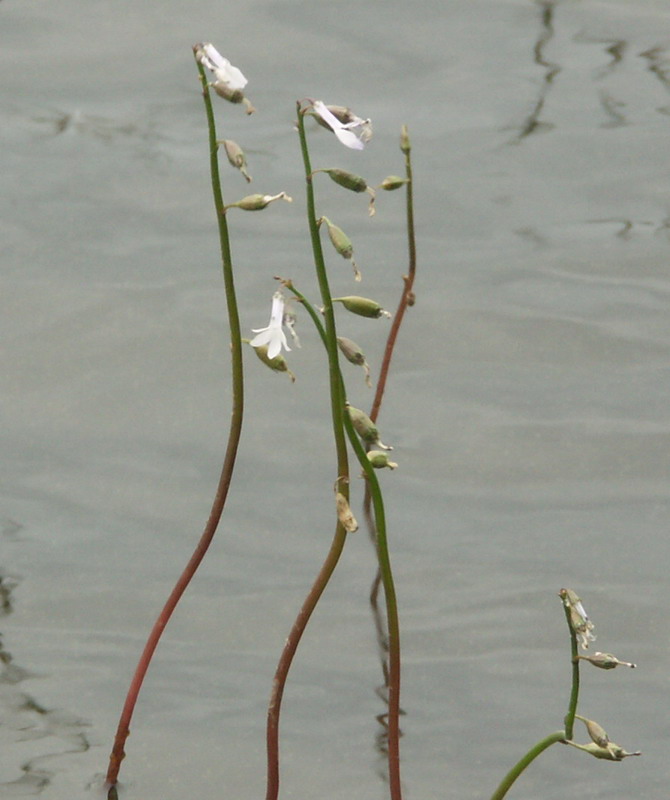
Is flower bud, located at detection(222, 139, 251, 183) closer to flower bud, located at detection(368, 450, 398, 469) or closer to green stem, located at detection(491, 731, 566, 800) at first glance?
flower bud, located at detection(368, 450, 398, 469)

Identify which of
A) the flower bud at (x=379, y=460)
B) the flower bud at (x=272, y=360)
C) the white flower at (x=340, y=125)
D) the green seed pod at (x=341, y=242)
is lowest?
the flower bud at (x=379, y=460)

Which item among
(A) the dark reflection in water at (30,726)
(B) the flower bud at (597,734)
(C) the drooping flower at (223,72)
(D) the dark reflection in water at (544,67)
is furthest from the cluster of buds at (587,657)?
(D) the dark reflection in water at (544,67)

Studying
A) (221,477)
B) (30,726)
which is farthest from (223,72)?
(30,726)

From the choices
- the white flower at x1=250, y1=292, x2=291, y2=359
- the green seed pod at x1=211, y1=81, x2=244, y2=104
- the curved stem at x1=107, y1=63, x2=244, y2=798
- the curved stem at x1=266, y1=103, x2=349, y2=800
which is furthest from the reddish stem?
the green seed pod at x1=211, y1=81, x2=244, y2=104

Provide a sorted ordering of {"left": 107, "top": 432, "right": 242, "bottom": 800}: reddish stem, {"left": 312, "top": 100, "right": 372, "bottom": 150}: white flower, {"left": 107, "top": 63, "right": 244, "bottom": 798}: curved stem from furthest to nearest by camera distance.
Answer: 1. {"left": 107, "top": 432, "right": 242, "bottom": 800}: reddish stem
2. {"left": 107, "top": 63, "right": 244, "bottom": 798}: curved stem
3. {"left": 312, "top": 100, "right": 372, "bottom": 150}: white flower

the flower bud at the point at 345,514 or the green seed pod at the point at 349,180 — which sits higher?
the green seed pod at the point at 349,180

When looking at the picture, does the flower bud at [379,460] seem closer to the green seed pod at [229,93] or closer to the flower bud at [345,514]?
the flower bud at [345,514]

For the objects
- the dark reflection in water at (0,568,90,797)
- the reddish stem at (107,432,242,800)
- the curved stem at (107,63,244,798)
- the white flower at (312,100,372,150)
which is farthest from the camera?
the dark reflection in water at (0,568,90,797)

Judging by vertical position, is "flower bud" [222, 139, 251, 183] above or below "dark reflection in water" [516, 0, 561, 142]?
above
